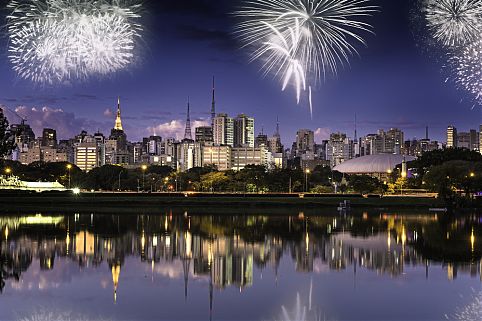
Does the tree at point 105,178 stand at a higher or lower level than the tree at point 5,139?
lower

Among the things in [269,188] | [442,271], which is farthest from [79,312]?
[269,188]

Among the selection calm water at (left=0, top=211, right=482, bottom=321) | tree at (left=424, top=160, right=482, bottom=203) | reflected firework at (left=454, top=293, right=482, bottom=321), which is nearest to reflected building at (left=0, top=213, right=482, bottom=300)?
calm water at (left=0, top=211, right=482, bottom=321)

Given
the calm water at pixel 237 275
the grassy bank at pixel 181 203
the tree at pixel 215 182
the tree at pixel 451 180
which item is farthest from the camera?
the tree at pixel 215 182

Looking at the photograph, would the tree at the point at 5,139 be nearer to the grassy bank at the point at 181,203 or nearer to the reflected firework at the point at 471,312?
the grassy bank at the point at 181,203

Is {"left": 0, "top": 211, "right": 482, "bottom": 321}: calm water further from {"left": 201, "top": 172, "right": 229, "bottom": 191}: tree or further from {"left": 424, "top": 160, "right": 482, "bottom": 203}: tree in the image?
{"left": 201, "top": 172, "right": 229, "bottom": 191}: tree

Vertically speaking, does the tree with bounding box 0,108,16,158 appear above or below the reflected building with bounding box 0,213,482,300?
above

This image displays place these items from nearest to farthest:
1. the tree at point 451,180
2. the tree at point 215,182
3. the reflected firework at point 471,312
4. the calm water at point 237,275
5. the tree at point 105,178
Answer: the reflected firework at point 471,312
the calm water at point 237,275
the tree at point 451,180
the tree at point 105,178
the tree at point 215,182

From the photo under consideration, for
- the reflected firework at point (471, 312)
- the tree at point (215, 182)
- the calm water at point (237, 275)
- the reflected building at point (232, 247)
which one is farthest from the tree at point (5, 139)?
the reflected firework at point (471, 312)
